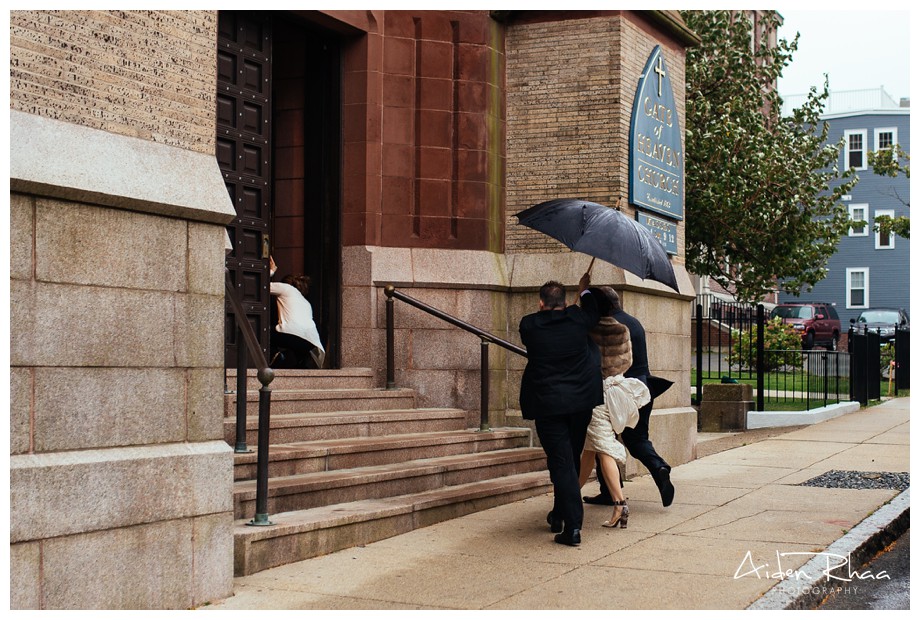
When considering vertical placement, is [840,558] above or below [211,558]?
below

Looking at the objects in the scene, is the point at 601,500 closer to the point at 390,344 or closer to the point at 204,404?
the point at 390,344

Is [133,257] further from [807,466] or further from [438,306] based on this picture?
[807,466]

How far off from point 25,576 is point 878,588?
16.2 feet

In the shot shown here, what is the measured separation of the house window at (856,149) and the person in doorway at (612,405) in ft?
150

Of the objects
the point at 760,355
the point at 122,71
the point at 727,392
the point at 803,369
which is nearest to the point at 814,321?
the point at 803,369

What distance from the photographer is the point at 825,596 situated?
22.3 ft

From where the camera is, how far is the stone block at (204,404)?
647cm

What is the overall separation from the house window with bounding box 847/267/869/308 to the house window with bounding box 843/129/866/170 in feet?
15.3

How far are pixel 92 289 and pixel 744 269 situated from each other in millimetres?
18881

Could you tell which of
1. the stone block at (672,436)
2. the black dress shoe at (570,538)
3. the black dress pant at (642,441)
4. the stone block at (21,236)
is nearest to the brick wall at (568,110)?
the stone block at (672,436)

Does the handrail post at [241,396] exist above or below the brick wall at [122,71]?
below

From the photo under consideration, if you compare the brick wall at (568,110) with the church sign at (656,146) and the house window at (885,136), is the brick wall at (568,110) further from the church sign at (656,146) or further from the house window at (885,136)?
the house window at (885,136)

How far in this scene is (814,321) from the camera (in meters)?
37.3

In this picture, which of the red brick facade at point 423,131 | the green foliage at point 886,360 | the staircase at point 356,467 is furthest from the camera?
the green foliage at point 886,360
